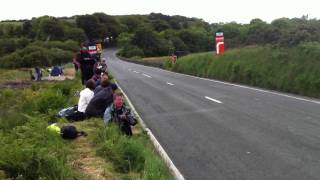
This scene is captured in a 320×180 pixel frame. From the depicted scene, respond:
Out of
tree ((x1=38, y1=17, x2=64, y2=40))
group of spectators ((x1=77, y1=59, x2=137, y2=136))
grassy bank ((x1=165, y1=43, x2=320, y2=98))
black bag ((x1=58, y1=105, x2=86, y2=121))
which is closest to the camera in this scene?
group of spectators ((x1=77, y1=59, x2=137, y2=136))

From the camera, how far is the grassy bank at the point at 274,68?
23.1 metres

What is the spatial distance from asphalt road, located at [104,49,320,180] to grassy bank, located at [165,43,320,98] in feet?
5.19

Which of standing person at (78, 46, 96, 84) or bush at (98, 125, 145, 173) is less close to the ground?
standing person at (78, 46, 96, 84)

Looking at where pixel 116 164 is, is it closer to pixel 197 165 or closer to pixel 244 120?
pixel 197 165

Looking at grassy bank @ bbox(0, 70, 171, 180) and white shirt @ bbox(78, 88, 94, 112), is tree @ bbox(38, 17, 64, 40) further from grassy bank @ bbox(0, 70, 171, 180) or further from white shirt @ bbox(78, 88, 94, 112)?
grassy bank @ bbox(0, 70, 171, 180)

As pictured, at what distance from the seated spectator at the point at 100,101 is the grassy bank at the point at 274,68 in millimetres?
9399

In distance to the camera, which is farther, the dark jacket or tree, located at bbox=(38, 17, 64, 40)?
tree, located at bbox=(38, 17, 64, 40)

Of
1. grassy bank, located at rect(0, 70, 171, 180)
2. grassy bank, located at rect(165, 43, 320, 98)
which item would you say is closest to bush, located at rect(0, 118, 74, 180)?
grassy bank, located at rect(0, 70, 171, 180)

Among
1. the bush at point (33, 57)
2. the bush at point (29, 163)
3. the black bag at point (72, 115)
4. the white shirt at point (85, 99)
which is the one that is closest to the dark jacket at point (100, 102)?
Result: the black bag at point (72, 115)

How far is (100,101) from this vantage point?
14.7m

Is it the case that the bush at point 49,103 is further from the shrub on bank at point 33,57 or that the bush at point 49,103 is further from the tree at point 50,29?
the tree at point 50,29

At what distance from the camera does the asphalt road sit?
380 inches

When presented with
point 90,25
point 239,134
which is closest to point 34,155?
point 239,134

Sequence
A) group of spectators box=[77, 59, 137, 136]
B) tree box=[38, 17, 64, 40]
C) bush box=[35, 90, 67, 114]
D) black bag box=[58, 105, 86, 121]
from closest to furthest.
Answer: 1. group of spectators box=[77, 59, 137, 136]
2. black bag box=[58, 105, 86, 121]
3. bush box=[35, 90, 67, 114]
4. tree box=[38, 17, 64, 40]
